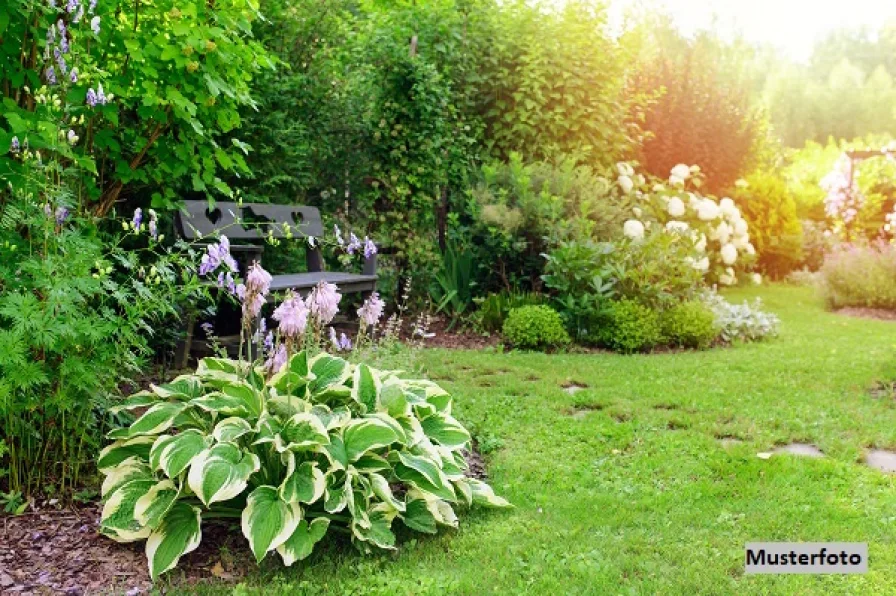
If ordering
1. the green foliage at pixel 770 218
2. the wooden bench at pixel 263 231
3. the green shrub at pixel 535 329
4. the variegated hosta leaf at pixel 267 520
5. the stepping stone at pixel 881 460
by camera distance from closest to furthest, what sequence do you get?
the variegated hosta leaf at pixel 267 520, the stepping stone at pixel 881 460, the wooden bench at pixel 263 231, the green shrub at pixel 535 329, the green foliage at pixel 770 218

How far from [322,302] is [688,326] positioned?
171 inches

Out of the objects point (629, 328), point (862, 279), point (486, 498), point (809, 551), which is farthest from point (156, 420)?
point (862, 279)

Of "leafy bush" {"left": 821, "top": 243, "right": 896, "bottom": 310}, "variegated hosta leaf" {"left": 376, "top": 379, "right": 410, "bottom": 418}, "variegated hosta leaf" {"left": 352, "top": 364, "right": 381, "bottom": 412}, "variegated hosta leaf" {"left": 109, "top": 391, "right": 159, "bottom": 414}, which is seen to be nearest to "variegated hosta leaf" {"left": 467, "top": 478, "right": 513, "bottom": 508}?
"variegated hosta leaf" {"left": 376, "top": 379, "right": 410, "bottom": 418}

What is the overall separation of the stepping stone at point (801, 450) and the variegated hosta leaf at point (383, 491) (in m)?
2.13

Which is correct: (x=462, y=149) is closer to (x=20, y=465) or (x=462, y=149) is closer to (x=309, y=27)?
(x=309, y=27)

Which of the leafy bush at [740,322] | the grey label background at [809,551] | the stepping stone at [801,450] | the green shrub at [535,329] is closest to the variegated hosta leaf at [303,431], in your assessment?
the grey label background at [809,551]

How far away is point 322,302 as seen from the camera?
10.7ft

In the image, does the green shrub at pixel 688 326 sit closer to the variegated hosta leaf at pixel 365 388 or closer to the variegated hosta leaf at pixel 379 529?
the variegated hosta leaf at pixel 365 388

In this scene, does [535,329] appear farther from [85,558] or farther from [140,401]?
[85,558]

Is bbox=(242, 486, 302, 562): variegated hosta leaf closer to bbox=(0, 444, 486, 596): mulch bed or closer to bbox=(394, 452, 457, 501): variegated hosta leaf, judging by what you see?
bbox=(0, 444, 486, 596): mulch bed

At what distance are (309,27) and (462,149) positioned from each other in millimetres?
2125

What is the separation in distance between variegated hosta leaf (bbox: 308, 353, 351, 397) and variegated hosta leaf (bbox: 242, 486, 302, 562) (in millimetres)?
609

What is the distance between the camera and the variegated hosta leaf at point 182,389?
10.6 feet

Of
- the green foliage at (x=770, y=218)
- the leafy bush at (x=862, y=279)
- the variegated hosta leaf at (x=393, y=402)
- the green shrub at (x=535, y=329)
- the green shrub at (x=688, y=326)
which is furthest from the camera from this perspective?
the green foliage at (x=770, y=218)
